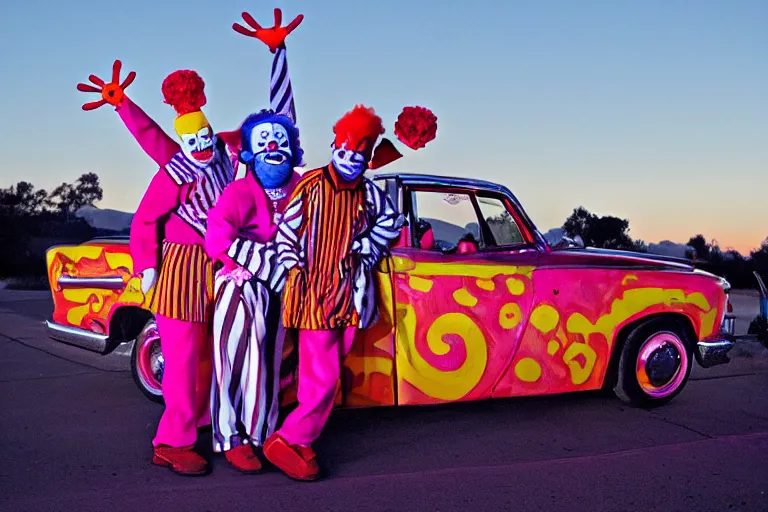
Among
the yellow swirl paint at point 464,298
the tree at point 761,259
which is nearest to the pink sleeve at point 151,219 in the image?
the yellow swirl paint at point 464,298

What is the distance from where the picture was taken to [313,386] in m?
4.21

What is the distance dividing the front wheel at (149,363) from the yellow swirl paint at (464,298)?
83.1 inches

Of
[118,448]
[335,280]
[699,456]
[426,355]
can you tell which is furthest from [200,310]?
[699,456]

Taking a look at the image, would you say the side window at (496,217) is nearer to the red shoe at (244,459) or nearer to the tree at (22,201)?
the red shoe at (244,459)

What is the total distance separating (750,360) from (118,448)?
6334 millimetres

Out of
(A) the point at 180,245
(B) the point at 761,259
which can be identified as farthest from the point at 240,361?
(B) the point at 761,259

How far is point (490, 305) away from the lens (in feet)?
16.3

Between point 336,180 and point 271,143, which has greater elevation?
point 271,143

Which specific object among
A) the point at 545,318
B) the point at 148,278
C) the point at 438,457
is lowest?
the point at 438,457

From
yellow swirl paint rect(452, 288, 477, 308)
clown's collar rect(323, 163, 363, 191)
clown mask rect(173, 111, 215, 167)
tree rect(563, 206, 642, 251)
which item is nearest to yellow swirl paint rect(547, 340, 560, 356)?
yellow swirl paint rect(452, 288, 477, 308)

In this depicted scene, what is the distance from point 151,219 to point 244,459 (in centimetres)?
134

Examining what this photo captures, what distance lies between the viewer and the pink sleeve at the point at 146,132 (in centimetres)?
450

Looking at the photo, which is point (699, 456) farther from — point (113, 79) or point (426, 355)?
point (113, 79)

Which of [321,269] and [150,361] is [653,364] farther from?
[150,361]
